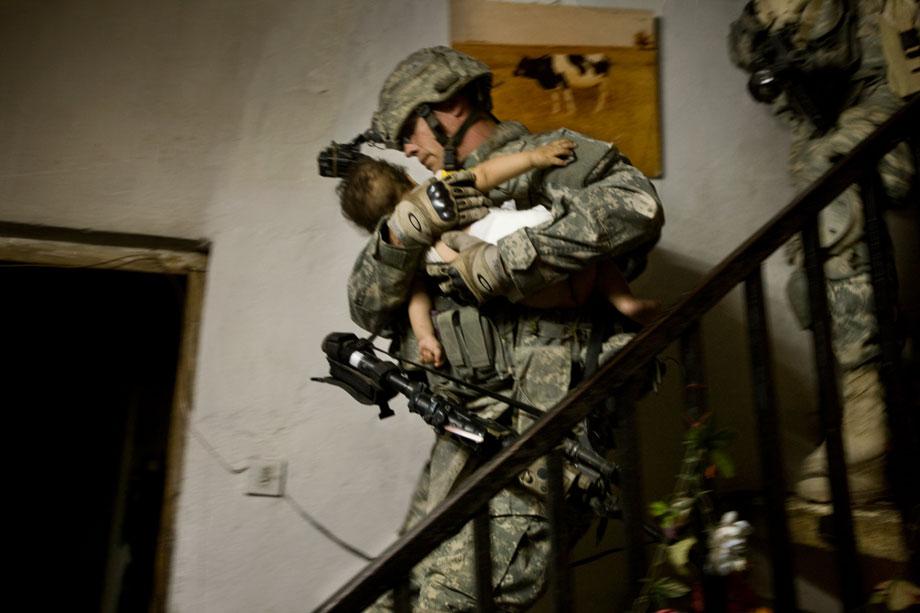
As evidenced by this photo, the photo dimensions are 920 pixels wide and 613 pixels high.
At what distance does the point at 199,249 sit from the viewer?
2369 millimetres

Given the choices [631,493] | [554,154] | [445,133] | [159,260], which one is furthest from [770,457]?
[159,260]

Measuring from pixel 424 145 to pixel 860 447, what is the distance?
4.14 feet

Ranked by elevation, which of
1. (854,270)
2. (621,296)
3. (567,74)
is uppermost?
(567,74)

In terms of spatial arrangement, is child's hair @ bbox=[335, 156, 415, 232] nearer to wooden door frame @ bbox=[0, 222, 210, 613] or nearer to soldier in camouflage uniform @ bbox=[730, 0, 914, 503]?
wooden door frame @ bbox=[0, 222, 210, 613]

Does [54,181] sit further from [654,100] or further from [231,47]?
[654,100]

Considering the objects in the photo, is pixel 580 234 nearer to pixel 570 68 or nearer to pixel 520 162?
pixel 520 162

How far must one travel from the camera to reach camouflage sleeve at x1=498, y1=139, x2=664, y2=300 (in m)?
1.55

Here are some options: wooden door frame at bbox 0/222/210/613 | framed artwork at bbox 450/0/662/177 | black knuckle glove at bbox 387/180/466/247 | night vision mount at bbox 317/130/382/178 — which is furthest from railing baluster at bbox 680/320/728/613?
wooden door frame at bbox 0/222/210/613

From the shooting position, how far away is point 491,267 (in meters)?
1.58

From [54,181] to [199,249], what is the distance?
0.46m

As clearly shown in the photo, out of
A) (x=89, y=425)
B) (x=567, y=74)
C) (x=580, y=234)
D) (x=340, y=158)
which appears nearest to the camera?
(x=580, y=234)

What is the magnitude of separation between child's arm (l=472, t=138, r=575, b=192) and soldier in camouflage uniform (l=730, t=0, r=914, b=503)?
614mm

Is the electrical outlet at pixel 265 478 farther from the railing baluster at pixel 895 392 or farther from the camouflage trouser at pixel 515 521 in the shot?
the railing baluster at pixel 895 392

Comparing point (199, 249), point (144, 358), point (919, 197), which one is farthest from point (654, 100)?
point (144, 358)
